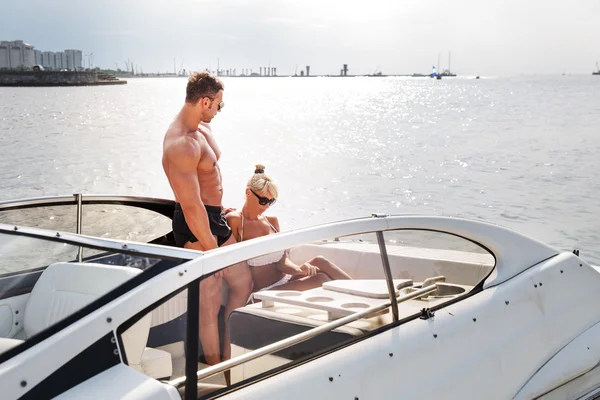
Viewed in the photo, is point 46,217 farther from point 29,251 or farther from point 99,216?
point 29,251

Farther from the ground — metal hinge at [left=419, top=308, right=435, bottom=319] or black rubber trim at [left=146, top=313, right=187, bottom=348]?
black rubber trim at [left=146, top=313, right=187, bottom=348]

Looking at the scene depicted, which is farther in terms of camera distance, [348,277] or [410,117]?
[410,117]

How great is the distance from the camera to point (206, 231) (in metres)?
4.20

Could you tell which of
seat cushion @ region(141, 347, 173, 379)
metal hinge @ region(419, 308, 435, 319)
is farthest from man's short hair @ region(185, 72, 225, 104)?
seat cushion @ region(141, 347, 173, 379)

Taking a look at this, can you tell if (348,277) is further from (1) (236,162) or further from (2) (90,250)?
(1) (236,162)

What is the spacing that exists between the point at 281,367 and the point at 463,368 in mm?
1000

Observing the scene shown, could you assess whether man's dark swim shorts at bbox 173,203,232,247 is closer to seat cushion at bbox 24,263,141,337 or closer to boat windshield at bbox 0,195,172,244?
boat windshield at bbox 0,195,172,244

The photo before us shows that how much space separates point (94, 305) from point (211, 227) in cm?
197

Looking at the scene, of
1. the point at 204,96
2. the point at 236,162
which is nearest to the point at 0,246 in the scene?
the point at 204,96

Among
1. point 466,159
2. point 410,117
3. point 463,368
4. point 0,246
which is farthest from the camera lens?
point 410,117

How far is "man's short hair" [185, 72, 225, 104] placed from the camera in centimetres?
427

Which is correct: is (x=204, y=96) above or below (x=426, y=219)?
above

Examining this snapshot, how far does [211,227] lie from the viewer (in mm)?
4371

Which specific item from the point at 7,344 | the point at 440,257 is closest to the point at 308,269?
the point at 440,257
